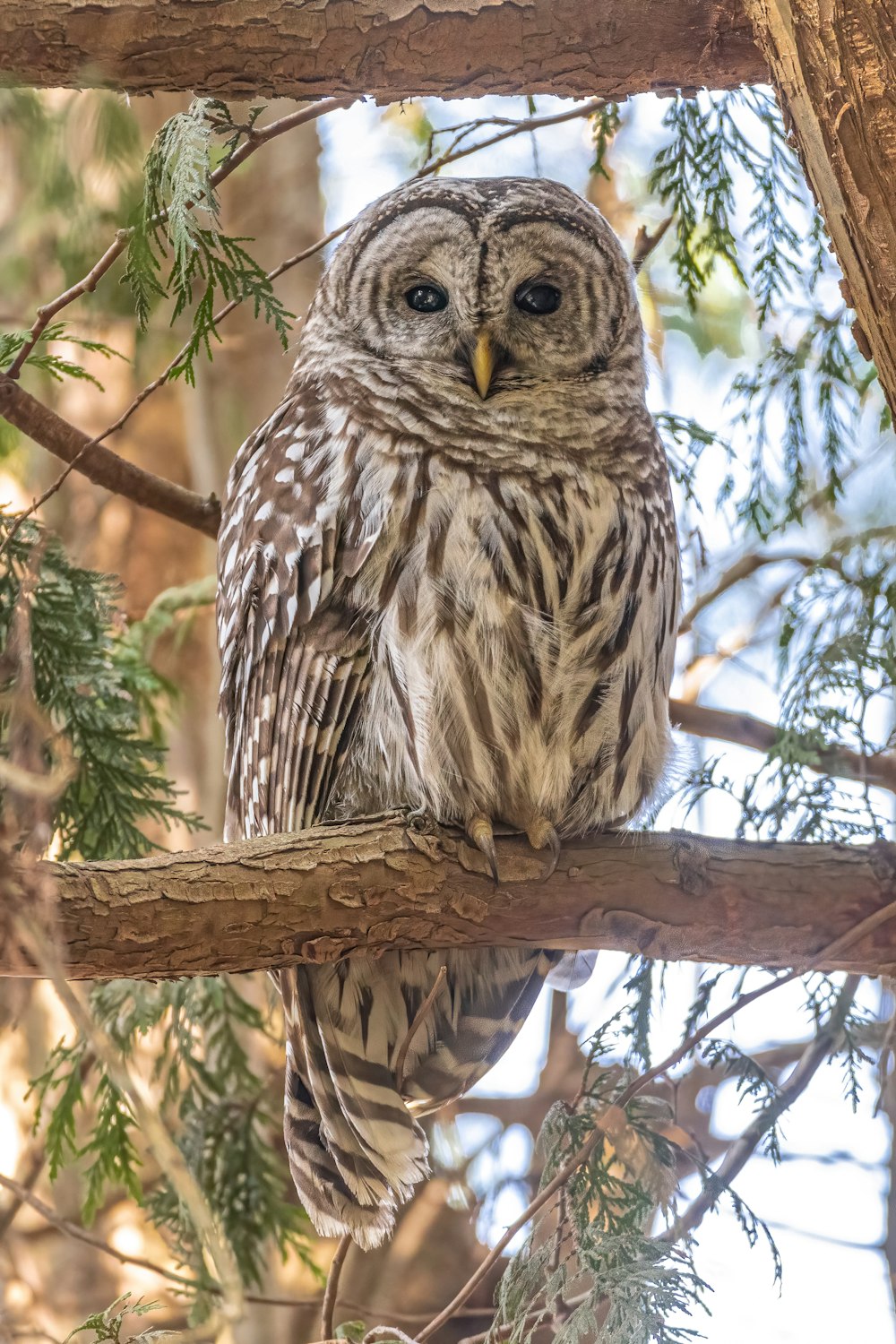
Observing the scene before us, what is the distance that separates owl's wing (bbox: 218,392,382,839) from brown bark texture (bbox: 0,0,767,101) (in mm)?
817

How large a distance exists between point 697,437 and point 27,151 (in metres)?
2.68

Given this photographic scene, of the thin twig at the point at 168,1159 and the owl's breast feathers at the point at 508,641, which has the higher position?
the owl's breast feathers at the point at 508,641

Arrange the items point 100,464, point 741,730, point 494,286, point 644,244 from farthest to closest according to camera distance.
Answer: point 741,730, point 644,244, point 100,464, point 494,286

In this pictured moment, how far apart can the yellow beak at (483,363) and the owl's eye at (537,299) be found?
0.18 meters

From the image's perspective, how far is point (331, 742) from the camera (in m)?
2.95

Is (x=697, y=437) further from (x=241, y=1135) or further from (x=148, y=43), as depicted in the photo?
(x=241, y=1135)

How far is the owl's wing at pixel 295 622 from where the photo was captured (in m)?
2.94

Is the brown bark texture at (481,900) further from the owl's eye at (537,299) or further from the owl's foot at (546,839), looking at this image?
the owl's eye at (537,299)

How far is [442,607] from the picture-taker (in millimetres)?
2852

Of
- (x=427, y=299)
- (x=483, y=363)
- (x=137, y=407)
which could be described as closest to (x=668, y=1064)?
(x=483, y=363)

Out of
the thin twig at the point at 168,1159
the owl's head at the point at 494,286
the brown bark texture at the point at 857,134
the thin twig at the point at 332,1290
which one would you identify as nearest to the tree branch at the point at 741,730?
the owl's head at the point at 494,286

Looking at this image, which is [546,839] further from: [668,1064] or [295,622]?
[295,622]

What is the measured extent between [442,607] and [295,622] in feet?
1.14

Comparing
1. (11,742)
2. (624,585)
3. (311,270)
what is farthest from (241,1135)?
(311,270)
